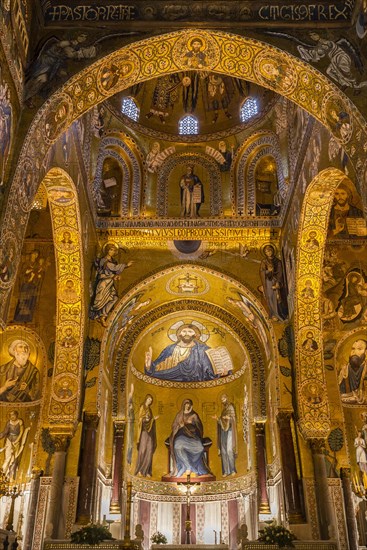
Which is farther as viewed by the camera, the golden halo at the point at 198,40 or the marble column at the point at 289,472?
the marble column at the point at 289,472

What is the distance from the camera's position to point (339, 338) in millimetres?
16188

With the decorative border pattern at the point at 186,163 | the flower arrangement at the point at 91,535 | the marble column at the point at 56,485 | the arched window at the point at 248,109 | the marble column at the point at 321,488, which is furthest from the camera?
the arched window at the point at 248,109

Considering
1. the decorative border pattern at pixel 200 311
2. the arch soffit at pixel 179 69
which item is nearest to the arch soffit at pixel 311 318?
the decorative border pattern at pixel 200 311

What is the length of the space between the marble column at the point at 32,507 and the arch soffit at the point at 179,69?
8073 mm

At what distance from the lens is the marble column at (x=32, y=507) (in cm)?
1395

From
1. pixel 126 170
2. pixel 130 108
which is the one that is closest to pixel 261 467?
pixel 126 170

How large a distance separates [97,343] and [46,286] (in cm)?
267

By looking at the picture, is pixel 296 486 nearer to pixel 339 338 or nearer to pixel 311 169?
pixel 339 338

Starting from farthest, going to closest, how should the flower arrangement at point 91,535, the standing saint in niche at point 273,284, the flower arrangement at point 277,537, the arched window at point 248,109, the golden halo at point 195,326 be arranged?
1. the golden halo at point 195,326
2. the arched window at point 248,109
3. the standing saint in niche at point 273,284
4. the flower arrangement at point 277,537
5. the flower arrangement at point 91,535

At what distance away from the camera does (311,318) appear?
1538cm

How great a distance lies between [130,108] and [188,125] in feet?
6.63

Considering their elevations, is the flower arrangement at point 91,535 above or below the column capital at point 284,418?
below

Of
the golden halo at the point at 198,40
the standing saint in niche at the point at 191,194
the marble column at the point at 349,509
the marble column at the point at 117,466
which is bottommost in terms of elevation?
the marble column at the point at 349,509

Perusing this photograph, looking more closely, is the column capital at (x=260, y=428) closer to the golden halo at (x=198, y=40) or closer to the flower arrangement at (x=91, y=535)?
the flower arrangement at (x=91, y=535)
